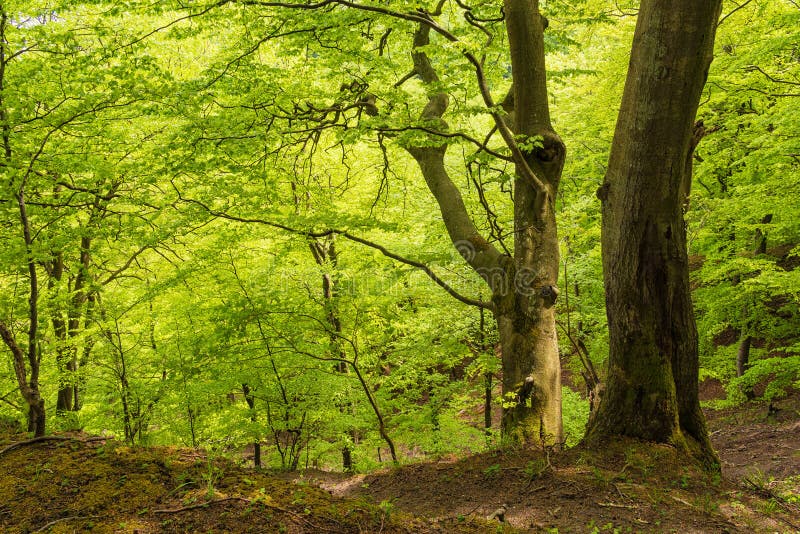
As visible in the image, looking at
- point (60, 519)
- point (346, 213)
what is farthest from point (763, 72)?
point (60, 519)

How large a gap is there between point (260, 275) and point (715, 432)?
8.49 m

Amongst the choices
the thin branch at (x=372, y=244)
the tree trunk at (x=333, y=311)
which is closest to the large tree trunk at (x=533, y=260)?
the thin branch at (x=372, y=244)

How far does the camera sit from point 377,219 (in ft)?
23.8

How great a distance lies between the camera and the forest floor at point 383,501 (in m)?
2.30

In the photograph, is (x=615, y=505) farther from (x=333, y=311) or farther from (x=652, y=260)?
(x=333, y=311)

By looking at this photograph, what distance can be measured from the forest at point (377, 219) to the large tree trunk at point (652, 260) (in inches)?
0.8

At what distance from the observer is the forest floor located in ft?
7.55

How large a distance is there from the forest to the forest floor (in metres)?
0.32

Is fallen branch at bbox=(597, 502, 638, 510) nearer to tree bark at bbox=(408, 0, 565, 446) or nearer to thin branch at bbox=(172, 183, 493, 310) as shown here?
tree bark at bbox=(408, 0, 565, 446)

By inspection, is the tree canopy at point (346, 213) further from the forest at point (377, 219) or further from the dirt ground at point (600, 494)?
the dirt ground at point (600, 494)

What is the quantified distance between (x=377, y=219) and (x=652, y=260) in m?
4.08

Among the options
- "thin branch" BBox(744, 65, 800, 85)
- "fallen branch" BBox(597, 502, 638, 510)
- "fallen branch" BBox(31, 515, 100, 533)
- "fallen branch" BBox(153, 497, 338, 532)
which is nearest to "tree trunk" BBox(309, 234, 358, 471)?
"fallen branch" BBox(597, 502, 638, 510)

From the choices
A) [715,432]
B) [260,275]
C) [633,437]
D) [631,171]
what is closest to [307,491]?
[633,437]

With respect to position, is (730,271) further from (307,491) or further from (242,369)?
(307,491)
